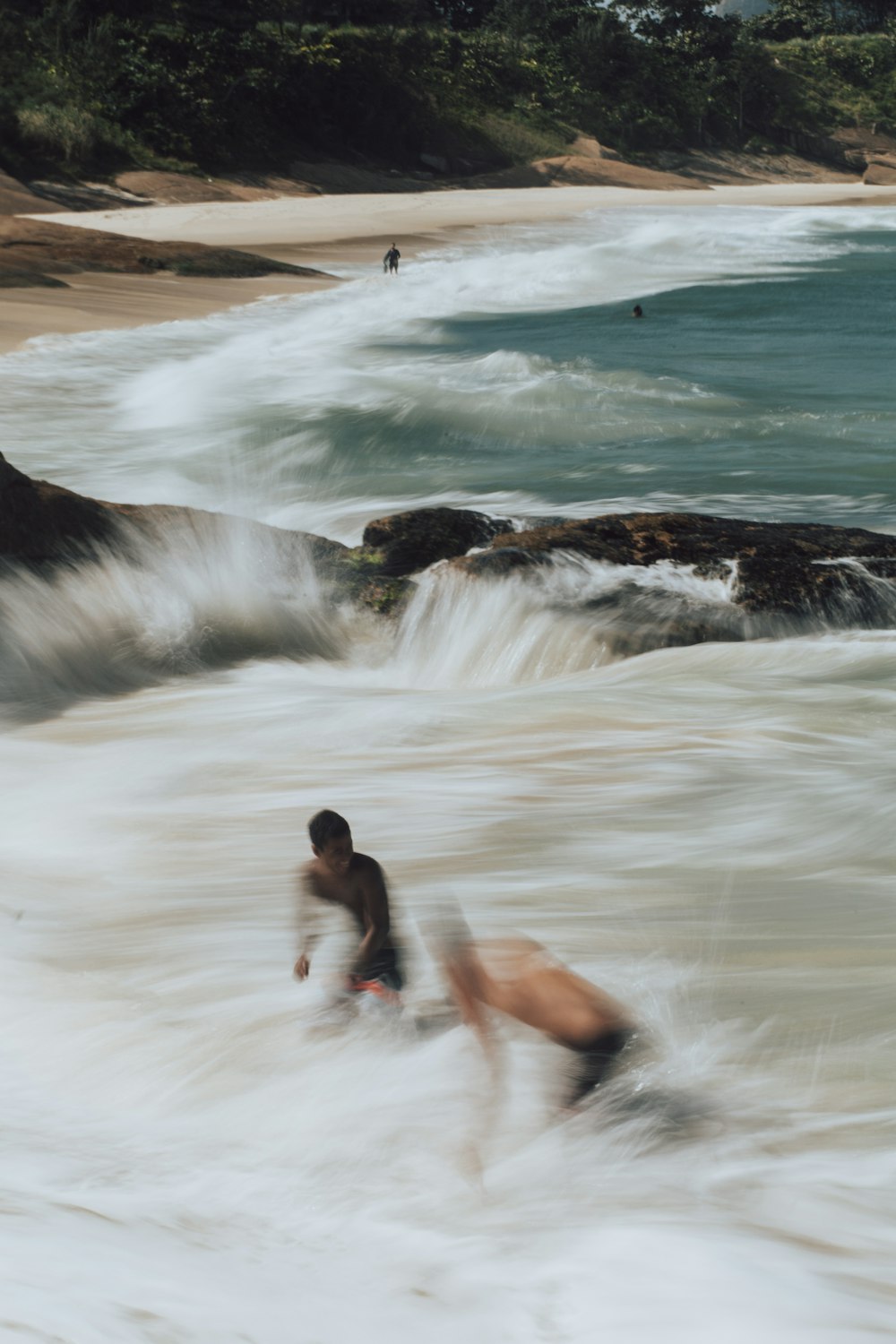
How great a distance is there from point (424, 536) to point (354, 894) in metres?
6.47

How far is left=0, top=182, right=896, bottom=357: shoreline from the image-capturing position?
24.5 m

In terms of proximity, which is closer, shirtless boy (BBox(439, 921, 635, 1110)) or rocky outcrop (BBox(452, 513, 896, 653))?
shirtless boy (BBox(439, 921, 635, 1110))

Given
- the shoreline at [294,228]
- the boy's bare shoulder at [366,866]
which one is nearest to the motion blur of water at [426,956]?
the boy's bare shoulder at [366,866]

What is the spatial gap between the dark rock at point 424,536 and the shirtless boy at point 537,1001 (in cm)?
627

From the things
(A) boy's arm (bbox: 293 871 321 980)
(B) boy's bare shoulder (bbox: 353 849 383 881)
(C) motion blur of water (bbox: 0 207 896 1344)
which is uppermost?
(B) boy's bare shoulder (bbox: 353 849 383 881)

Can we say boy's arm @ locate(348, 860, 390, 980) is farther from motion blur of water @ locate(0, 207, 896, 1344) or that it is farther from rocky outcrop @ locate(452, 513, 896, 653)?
rocky outcrop @ locate(452, 513, 896, 653)

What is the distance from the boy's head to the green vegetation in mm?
37239

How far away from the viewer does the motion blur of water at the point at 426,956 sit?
3.56 metres

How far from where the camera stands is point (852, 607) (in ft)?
31.0

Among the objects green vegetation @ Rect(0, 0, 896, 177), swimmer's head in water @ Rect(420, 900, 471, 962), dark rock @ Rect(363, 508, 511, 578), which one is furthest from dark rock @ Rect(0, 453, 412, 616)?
green vegetation @ Rect(0, 0, 896, 177)

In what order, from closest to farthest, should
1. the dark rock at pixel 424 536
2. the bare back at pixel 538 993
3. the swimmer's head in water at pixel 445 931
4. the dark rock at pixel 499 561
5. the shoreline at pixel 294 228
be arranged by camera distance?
the bare back at pixel 538 993 < the swimmer's head in water at pixel 445 931 < the dark rock at pixel 499 561 < the dark rock at pixel 424 536 < the shoreline at pixel 294 228

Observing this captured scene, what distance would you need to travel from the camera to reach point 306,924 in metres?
4.64

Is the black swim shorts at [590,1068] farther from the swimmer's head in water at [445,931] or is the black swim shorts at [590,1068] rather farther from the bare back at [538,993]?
the swimmer's head in water at [445,931]

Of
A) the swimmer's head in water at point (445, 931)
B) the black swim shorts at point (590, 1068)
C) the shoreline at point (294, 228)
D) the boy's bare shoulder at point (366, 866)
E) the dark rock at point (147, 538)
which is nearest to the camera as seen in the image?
the black swim shorts at point (590, 1068)
